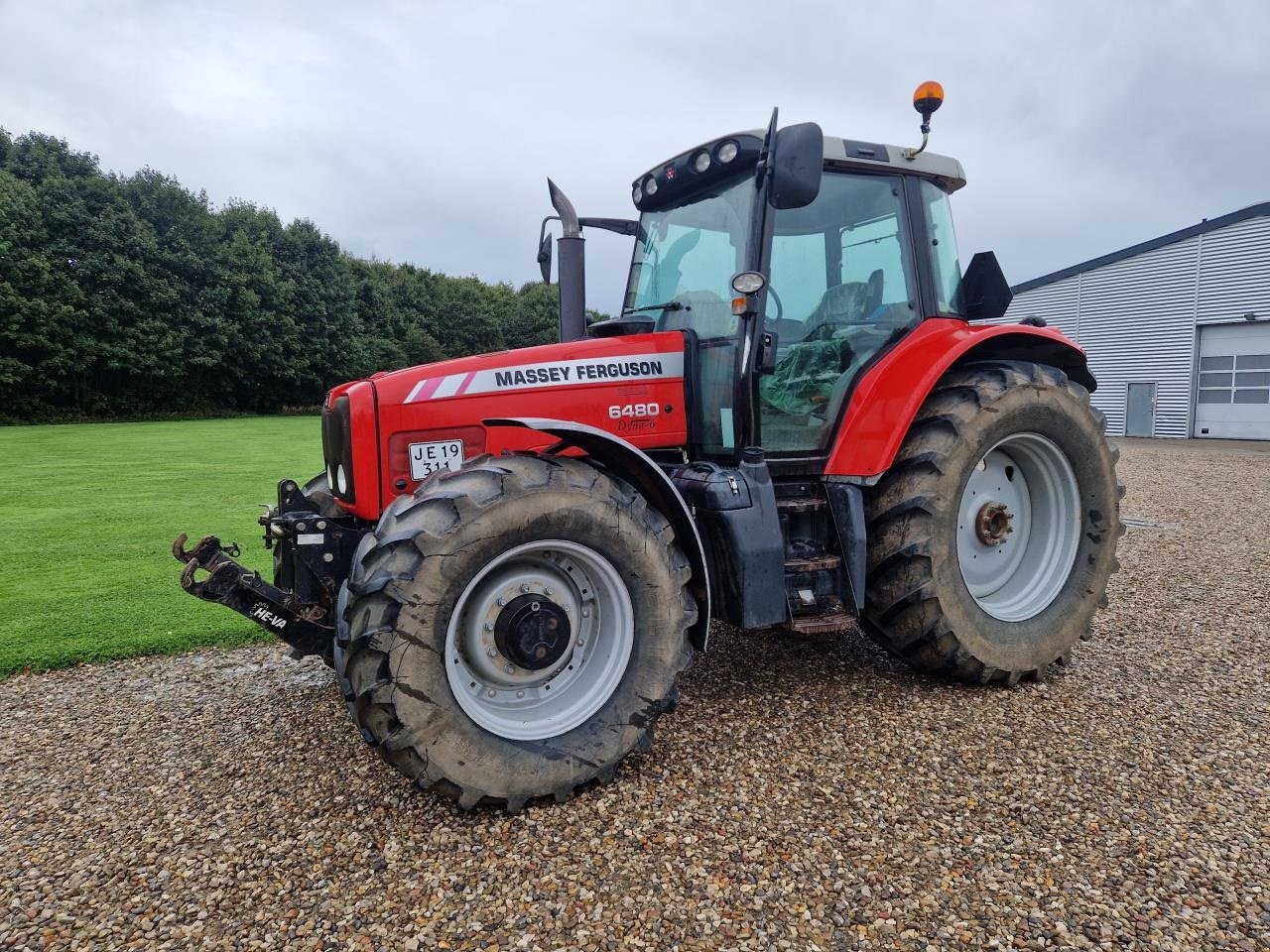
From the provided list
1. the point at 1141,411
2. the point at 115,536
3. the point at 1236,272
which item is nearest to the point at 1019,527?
the point at 115,536

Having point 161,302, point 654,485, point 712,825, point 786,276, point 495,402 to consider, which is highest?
point 161,302

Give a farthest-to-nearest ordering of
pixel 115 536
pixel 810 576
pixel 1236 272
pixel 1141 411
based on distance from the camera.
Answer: pixel 1141 411, pixel 1236 272, pixel 115 536, pixel 810 576

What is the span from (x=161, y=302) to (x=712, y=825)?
32930 millimetres

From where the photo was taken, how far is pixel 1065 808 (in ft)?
8.70

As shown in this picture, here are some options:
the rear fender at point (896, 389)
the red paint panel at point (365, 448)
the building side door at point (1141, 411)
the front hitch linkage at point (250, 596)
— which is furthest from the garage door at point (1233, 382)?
the front hitch linkage at point (250, 596)

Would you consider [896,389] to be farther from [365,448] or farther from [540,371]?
[365,448]

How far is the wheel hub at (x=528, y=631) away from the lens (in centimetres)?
276

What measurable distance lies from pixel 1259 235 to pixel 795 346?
2263cm

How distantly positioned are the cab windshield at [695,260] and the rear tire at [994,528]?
111cm

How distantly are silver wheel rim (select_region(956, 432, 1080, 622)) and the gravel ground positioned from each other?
471 millimetres

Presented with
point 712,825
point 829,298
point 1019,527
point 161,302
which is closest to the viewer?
point 712,825

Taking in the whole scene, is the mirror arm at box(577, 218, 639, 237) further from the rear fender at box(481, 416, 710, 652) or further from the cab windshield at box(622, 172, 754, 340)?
the rear fender at box(481, 416, 710, 652)

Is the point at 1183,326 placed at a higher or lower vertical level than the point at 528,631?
higher

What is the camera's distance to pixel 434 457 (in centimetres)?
323
